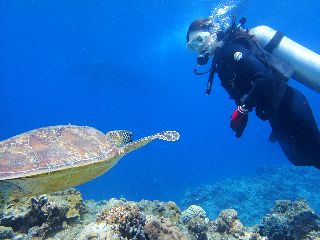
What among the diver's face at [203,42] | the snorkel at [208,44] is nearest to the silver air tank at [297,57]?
the snorkel at [208,44]

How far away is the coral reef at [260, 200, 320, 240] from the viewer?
16.3 ft

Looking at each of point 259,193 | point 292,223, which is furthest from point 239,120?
point 259,193

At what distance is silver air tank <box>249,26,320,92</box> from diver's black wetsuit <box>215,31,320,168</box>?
54 centimetres

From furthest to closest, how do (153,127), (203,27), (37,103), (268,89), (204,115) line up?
(204,115)
(153,127)
(37,103)
(203,27)
(268,89)

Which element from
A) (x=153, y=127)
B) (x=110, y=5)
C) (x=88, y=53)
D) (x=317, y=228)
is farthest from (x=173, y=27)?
(x=153, y=127)

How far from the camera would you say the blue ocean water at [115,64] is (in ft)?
83.9

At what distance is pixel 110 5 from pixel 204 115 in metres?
95.8

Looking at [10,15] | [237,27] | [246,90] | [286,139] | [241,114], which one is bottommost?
[286,139]

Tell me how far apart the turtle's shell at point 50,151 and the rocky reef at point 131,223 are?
75 centimetres

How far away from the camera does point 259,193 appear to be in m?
17.4

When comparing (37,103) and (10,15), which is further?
(37,103)

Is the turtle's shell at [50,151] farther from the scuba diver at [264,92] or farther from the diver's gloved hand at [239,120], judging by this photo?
the scuba diver at [264,92]

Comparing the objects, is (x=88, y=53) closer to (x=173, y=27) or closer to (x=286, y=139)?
(x=173, y=27)

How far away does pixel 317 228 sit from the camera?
491 centimetres
